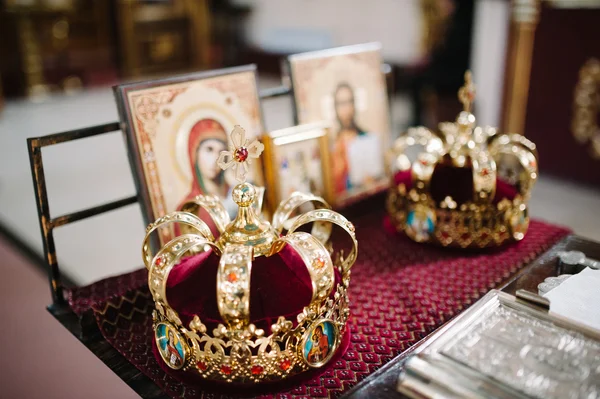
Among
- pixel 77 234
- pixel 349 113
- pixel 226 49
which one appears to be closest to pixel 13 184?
pixel 77 234

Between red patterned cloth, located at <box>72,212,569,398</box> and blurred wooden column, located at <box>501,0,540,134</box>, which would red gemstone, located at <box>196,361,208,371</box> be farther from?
blurred wooden column, located at <box>501,0,540,134</box>

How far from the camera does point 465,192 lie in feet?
3.68

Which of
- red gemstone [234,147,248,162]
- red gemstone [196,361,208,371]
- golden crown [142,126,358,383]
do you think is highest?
red gemstone [234,147,248,162]

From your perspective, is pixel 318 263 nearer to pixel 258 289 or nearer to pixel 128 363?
pixel 258 289

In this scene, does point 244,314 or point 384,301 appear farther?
point 384,301

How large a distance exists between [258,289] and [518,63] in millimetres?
2517

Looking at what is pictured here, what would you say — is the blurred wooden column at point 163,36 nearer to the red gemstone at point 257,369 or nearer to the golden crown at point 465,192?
the golden crown at point 465,192

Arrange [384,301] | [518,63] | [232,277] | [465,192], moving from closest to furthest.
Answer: [232,277] < [384,301] < [465,192] < [518,63]

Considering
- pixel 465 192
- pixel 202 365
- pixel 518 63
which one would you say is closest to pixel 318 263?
pixel 202 365

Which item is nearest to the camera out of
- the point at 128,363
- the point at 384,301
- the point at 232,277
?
the point at 232,277

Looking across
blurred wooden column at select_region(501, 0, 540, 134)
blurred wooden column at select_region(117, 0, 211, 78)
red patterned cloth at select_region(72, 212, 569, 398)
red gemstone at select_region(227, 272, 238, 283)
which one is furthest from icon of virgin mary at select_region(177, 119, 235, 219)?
blurred wooden column at select_region(117, 0, 211, 78)

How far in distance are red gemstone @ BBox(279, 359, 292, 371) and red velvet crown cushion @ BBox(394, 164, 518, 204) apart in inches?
21.2

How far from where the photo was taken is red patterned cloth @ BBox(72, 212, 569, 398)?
79 centimetres

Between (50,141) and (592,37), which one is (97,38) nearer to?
(592,37)
